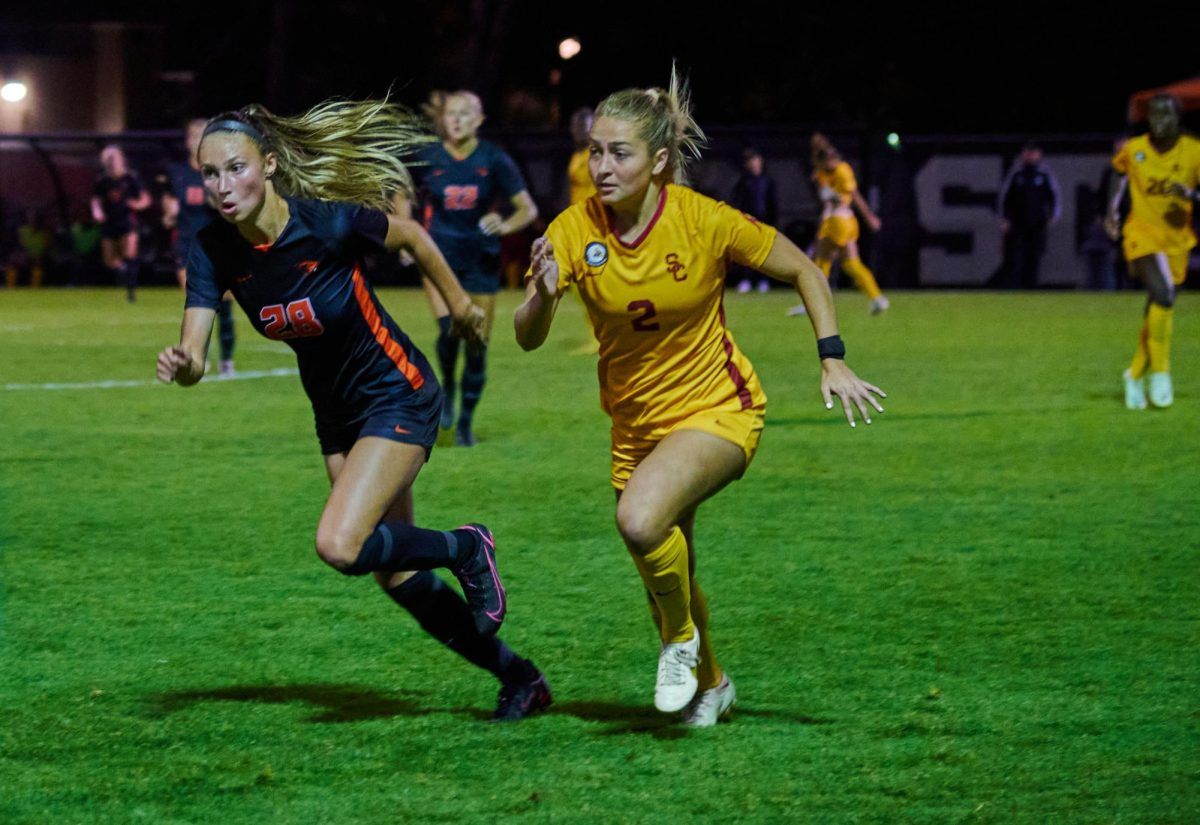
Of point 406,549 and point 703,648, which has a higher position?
point 406,549

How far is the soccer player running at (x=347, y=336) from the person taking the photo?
542cm

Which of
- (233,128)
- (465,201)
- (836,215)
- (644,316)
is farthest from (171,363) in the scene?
(836,215)

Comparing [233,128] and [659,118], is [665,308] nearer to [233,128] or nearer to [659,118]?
[659,118]

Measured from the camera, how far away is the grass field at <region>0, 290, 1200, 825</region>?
4930 mm

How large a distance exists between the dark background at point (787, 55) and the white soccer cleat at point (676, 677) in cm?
3248

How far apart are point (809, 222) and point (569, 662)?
79.6 ft

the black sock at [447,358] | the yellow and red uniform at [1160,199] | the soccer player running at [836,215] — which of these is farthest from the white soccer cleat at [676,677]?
the soccer player running at [836,215]

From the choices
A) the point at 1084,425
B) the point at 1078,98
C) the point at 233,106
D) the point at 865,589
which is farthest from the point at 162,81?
the point at 865,589

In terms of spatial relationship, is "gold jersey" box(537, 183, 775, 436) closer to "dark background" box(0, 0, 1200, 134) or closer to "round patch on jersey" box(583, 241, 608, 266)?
"round patch on jersey" box(583, 241, 608, 266)

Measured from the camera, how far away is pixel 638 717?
5625 millimetres

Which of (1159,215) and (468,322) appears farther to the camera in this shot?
(1159,215)

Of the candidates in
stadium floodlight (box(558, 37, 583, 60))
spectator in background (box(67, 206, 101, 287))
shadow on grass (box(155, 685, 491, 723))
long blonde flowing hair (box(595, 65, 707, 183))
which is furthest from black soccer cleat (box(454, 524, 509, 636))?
stadium floodlight (box(558, 37, 583, 60))

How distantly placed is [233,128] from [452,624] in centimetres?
163

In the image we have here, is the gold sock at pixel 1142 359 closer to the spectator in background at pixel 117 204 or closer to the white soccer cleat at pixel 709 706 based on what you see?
the white soccer cleat at pixel 709 706
